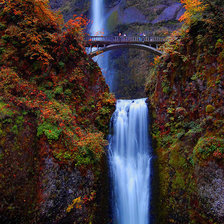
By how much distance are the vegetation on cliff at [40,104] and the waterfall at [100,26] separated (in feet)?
47.6

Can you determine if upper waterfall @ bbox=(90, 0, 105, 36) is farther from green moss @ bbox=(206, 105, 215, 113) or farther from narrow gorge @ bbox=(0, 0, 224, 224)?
green moss @ bbox=(206, 105, 215, 113)

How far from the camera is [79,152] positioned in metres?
7.00

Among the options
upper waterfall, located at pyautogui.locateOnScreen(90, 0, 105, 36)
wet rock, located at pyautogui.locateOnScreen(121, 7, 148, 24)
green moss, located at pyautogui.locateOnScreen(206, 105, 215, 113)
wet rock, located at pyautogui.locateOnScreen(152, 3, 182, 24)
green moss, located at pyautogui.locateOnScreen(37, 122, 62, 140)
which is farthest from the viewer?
upper waterfall, located at pyautogui.locateOnScreen(90, 0, 105, 36)

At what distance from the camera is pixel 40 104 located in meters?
7.62

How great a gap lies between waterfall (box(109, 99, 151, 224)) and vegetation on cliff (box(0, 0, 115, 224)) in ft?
3.31

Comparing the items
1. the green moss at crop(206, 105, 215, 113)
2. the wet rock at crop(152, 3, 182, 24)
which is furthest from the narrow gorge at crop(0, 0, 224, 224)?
the wet rock at crop(152, 3, 182, 24)

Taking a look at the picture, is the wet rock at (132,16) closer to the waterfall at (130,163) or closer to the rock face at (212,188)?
the waterfall at (130,163)

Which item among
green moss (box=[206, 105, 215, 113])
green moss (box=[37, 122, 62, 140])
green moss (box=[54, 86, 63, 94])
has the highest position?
green moss (box=[54, 86, 63, 94])

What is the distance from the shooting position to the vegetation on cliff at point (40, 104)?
549cm

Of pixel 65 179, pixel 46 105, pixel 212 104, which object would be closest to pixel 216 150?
pixel 212 104

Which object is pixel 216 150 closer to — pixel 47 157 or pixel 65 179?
pixel 65 179

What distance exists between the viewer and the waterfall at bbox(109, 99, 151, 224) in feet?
25.4

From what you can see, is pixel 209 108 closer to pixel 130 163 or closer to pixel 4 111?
pixel 130 163

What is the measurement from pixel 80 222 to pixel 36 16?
433 inches
